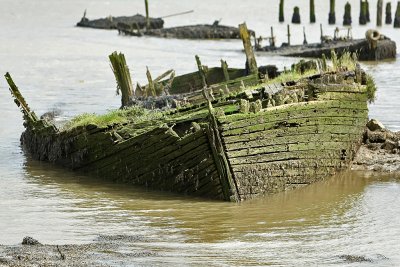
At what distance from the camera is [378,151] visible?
20.7 metres

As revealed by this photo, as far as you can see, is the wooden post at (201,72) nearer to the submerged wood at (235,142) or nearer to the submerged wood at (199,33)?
the submerged wood at (235,142)

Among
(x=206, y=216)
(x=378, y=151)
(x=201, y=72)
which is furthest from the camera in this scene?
(x=201, y=72)

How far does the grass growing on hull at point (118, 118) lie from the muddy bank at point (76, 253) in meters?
4.83

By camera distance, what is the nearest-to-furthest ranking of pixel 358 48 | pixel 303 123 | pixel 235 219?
pixel 235 219 < pixel 303 123 < pixel 358 48

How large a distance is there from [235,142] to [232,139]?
0.08 metres

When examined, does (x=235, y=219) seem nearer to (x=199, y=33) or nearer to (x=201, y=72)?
(x=201, y=72)

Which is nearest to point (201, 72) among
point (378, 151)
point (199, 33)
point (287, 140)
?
point (378, 151)

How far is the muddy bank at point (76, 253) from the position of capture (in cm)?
1262

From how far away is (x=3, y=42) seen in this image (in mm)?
57969

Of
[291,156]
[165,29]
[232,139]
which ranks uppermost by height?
[232,139]

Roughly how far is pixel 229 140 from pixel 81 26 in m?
57.2

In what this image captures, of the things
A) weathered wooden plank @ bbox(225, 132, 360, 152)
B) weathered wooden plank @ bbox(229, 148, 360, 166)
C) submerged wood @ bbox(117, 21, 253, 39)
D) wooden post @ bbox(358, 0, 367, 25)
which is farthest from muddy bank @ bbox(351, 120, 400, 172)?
wooden post @ bbox(358, 0, 367, 25)

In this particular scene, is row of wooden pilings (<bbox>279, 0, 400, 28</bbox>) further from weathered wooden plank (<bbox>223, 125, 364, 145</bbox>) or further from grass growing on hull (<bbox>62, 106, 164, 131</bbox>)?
grass growing on hull (<bbox>62, 106, 164, 131</bbox>)

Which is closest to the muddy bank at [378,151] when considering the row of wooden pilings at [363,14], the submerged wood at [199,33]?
the submerged wood at [199,33]
